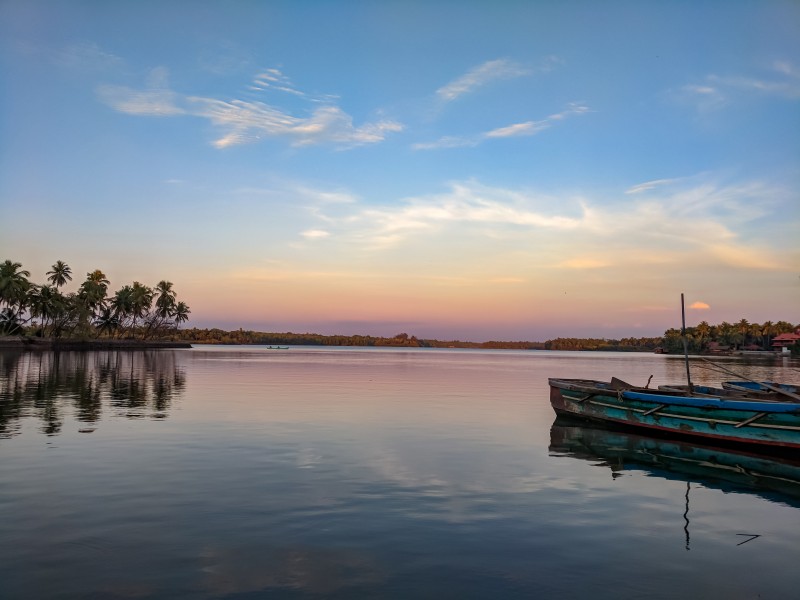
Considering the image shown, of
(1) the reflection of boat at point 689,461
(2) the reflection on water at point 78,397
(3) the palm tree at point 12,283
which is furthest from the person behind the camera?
(3) the palm tree at point 12,283

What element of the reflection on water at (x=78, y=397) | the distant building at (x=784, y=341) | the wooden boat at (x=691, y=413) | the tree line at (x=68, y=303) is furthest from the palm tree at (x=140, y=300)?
the distant building at (x=784, y=341)

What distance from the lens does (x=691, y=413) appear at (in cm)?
2030

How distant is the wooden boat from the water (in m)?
1.14

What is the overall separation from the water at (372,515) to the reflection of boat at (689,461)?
0.44ft

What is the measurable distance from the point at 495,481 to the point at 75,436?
13.5 meters

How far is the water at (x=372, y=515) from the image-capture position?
775cm

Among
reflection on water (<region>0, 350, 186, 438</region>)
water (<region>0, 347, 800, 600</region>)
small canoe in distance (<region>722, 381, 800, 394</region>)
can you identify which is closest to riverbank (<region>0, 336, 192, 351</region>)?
reflection on water (<region>0, 350, 186, 438</region>)

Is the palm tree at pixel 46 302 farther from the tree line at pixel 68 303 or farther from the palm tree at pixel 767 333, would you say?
the palm tree at pixel 767 333

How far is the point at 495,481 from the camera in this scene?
45.5 ft

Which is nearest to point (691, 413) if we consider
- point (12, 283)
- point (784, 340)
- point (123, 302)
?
point (12, 283)

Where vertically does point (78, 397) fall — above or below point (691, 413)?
below

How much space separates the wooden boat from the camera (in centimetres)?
1783

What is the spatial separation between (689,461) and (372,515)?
1154cm

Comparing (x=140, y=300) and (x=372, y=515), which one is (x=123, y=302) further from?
(x=372, y=515)
